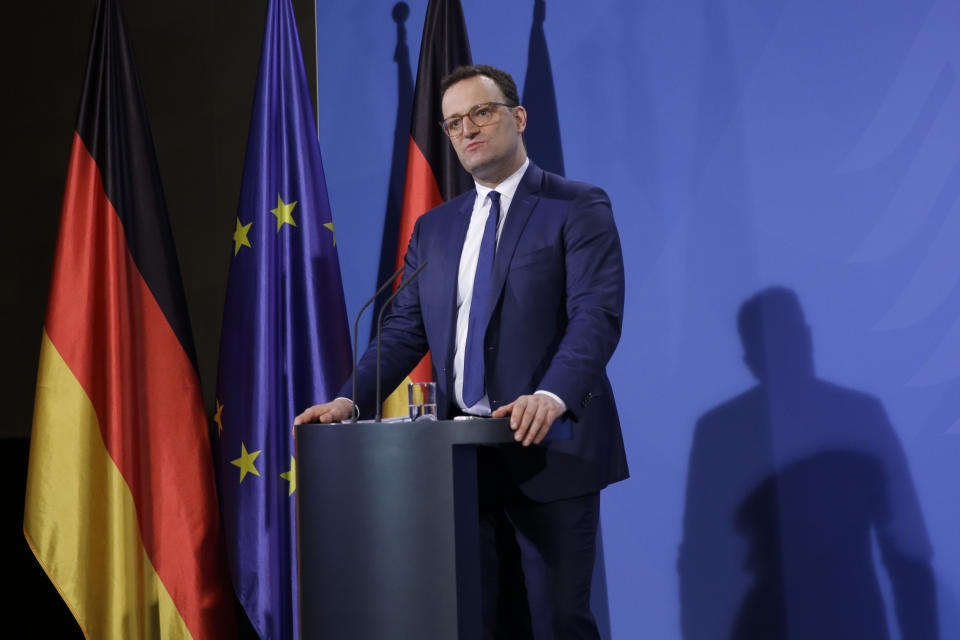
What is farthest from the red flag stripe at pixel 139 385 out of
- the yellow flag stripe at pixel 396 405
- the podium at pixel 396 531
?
the podium at pixel 396 531

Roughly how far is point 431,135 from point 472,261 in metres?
1.17

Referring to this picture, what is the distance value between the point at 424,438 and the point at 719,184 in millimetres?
1667

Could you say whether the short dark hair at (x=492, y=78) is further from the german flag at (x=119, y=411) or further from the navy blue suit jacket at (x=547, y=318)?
the german flag at (x=119, y=411)

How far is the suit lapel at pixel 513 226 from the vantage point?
170 centimetres

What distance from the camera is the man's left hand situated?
1351 millimetres

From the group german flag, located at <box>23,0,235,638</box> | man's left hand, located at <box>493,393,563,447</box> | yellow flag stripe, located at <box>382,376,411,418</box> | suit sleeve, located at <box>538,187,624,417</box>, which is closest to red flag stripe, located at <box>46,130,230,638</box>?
german flag, located at <box>23,0,235,638</box>

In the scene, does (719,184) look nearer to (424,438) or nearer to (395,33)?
(395,33)

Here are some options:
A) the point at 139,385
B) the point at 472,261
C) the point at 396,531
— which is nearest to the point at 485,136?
the point at 472,261

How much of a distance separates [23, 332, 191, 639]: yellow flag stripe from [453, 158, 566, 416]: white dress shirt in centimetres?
138

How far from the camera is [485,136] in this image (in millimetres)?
1840

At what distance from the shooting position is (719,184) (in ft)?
8.58

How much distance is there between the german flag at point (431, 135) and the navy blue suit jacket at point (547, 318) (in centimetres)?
101

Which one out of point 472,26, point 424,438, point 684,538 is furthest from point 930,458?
point 472,26

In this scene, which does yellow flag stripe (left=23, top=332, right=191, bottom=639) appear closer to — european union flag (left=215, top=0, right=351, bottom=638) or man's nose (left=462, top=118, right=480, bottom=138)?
european union flag (left=215, top=0, right=351, bottom=638)
